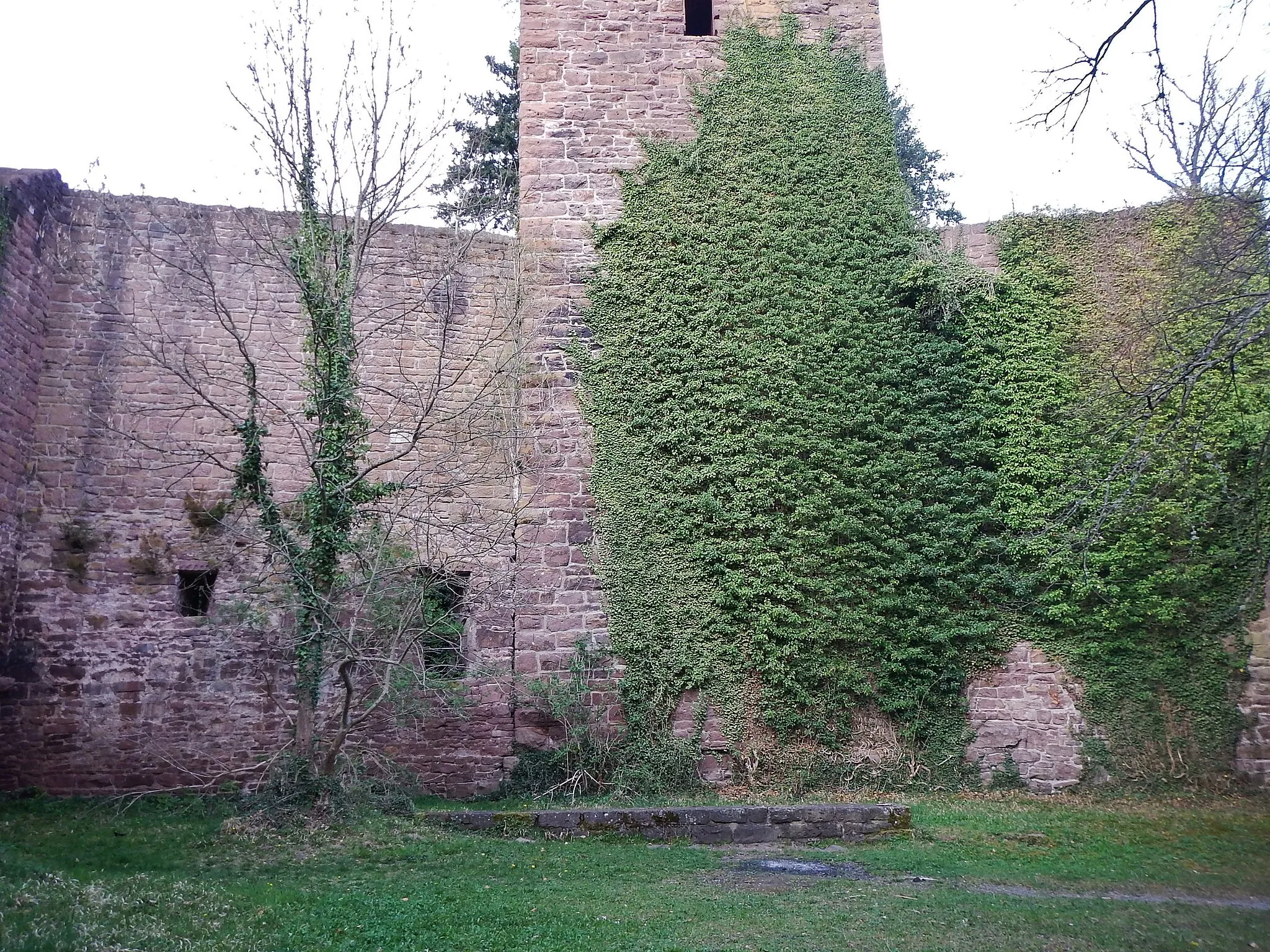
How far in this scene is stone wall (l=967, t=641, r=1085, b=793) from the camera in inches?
364

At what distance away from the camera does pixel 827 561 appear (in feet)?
30.8

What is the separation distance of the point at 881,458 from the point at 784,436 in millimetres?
1026

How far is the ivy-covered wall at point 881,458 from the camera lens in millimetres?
9219

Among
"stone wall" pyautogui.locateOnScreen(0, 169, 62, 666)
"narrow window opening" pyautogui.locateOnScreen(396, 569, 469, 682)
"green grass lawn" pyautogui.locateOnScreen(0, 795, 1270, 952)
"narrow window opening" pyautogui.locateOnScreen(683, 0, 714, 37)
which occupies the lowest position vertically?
"green grass lawn" pyautogui.locateOnScreen(0, 795, 1270, 952)

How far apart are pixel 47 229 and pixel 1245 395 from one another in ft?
42.0

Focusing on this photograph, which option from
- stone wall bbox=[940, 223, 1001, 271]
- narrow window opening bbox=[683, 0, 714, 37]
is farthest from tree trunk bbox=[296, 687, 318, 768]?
narrow window opening bbox=[683, 0, 714, 37]

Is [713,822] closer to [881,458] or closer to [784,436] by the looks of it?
[784,436]

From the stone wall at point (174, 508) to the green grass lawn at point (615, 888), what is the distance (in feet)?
5.07

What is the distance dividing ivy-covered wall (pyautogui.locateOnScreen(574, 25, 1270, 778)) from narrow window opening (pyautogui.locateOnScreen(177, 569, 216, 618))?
449cm

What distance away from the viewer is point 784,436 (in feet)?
31.2

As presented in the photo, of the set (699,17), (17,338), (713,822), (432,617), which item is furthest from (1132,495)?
(17,338)

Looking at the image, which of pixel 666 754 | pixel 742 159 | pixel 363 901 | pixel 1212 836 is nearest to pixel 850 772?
pixel 666 754

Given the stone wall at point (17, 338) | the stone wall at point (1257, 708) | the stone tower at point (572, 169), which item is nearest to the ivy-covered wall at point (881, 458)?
the stone wall at point (1257, 708)

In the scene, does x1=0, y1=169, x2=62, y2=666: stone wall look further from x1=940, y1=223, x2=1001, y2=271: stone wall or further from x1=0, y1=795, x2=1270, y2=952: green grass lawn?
x1=940, y1=223, x2=1001, y2=271: stone wall
